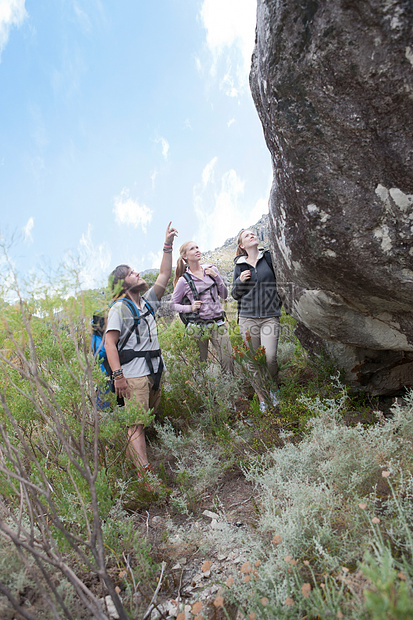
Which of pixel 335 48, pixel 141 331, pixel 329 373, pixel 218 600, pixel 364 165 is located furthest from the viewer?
pixel 329 373

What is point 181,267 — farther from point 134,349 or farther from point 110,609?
point 110,609

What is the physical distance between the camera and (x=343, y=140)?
6.73 feet

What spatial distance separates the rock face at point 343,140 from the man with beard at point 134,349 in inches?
64.1

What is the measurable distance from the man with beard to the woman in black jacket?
1161mm

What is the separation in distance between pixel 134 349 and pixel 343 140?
257 centimetres

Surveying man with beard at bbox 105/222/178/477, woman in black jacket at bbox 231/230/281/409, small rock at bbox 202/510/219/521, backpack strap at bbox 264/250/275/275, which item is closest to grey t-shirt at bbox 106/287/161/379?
man with beard at bbox 105/222/178/477

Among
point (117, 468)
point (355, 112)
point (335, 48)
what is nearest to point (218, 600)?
point (117, 468)

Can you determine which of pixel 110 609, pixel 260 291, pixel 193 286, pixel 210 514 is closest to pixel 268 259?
pixel 260 291

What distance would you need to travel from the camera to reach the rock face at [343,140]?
1784mm

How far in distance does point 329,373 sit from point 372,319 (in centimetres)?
131

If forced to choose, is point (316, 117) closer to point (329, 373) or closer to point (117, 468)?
point (329, 373)

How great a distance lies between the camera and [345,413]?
3557mm

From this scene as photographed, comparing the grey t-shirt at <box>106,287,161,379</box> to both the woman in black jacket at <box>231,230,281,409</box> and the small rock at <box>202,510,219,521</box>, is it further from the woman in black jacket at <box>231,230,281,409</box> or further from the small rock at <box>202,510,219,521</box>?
the small rock at <box>202,510,219,521</box>

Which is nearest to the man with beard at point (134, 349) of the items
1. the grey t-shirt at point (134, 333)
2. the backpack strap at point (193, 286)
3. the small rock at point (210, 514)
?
the grey t-shirt at point (134, 333)
